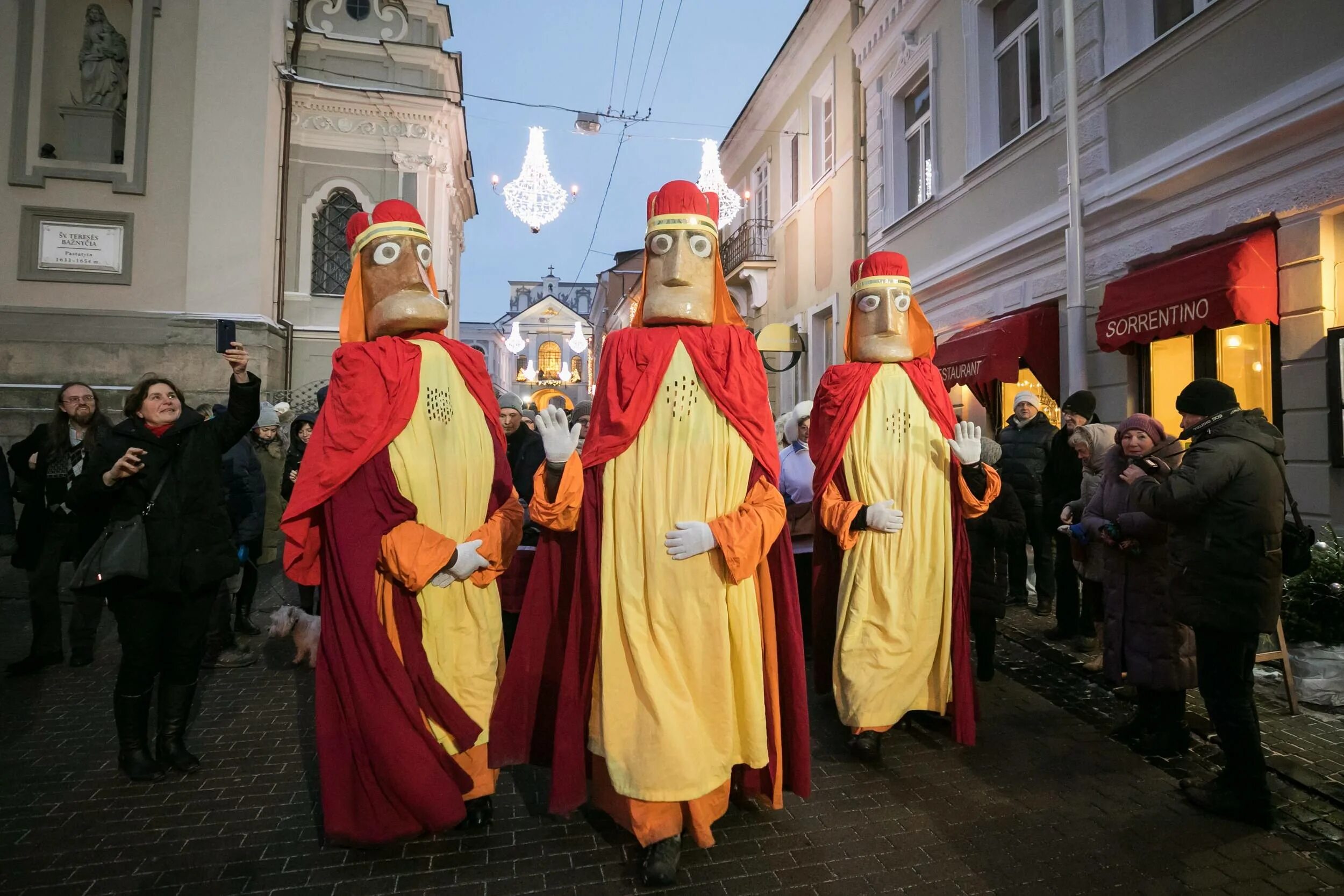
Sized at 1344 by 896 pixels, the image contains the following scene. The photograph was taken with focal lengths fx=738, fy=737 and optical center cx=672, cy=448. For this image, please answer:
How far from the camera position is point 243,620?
5961mm

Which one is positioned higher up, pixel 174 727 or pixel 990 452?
pixel 990 452

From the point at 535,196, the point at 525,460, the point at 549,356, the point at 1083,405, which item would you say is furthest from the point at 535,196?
Answer: the point at 549,356

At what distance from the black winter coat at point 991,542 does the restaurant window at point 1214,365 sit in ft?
4.31

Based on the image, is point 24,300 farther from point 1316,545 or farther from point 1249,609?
point 1316,545

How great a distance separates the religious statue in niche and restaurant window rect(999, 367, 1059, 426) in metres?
13.1

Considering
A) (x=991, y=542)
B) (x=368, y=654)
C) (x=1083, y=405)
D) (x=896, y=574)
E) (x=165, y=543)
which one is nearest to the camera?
(x=368, y=654)

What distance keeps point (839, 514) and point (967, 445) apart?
68 centimetres

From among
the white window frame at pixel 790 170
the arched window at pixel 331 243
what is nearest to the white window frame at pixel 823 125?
the white window frame at pixel 790 170

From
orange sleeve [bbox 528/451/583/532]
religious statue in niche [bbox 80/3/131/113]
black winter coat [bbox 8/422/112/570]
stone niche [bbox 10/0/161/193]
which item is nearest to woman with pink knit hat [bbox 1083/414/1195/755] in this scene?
orange sleeve [bbox 528/451/583/532]

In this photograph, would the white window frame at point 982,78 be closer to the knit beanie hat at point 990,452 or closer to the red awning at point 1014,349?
the red awning at point 1014,349

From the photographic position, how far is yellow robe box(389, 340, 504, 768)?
9.16 ft

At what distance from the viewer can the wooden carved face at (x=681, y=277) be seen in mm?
2793

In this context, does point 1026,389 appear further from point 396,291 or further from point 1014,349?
point 396,291

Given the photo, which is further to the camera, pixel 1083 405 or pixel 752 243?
pixel 752 243
